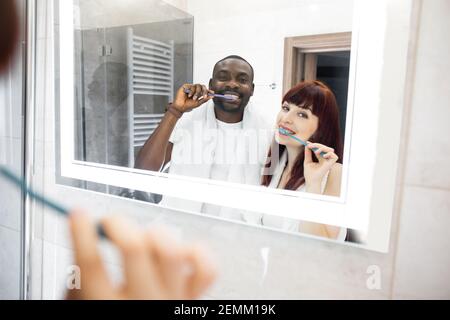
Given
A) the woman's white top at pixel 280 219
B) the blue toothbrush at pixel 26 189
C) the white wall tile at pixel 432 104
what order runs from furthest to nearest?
1. the blue toothbrush at pixel 26 189
2. the woman's white top at pixel 280 219
3. the white wall tile at pixel 432 104

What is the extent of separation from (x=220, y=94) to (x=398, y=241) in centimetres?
50

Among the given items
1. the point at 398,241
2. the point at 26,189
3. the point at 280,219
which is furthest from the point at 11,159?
the point at 398,241

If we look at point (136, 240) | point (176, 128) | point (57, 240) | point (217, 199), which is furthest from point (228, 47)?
point (57, 240)

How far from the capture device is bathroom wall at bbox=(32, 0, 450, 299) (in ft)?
2.00

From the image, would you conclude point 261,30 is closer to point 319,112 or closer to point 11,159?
point 319,112

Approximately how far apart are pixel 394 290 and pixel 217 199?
43cm

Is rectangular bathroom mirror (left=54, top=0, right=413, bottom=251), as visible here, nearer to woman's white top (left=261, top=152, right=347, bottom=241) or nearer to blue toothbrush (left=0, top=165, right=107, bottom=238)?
woman's white top (left=261, top=152, right=347, bottom=241)

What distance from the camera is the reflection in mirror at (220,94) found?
675 mm

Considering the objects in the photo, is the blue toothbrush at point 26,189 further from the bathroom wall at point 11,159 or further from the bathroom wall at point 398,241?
the bathroom wall at point 398,241

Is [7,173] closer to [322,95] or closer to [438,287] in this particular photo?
[322,95]

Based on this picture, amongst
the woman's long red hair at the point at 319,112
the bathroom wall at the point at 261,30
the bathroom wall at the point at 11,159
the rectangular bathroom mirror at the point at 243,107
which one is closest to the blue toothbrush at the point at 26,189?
the bathroom wall at the point at 11,159

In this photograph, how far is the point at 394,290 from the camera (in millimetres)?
666

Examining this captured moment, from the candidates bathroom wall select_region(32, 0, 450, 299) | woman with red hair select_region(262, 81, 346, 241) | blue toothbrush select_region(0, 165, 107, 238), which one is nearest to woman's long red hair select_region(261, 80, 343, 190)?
woman with red hair select_region(262, 81, 346, 241)

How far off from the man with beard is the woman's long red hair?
85 millimetres
